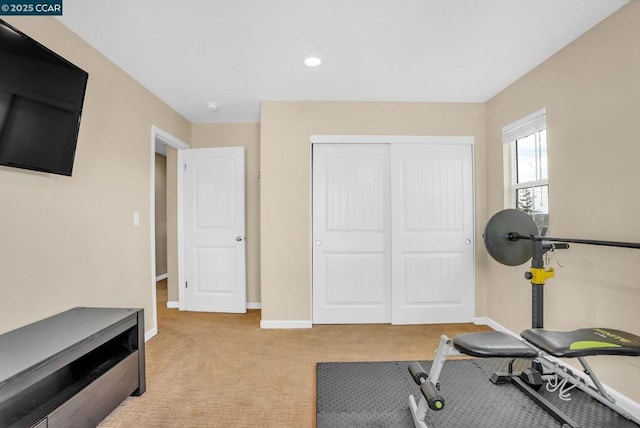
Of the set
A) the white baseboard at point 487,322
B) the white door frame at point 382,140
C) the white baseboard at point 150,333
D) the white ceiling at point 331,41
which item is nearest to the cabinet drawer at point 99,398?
the white baseboard at point 150,333

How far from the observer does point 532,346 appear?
69.9 inches

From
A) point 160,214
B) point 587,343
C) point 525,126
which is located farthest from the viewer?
point 160,214

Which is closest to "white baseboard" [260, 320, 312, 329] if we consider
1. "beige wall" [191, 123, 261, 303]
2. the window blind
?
"beige wall" [191, 123, 261, 303]

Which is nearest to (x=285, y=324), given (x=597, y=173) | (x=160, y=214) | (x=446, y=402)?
(x=446, y=402)

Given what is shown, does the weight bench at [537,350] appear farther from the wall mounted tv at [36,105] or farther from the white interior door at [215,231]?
the white interior door at [215,231]

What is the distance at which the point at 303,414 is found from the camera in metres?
1.93

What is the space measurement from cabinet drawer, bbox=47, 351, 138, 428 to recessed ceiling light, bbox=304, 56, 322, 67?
249 cm

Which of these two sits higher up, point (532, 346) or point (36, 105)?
point (36, 105)

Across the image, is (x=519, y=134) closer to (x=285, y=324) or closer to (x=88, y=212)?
(x=285, y=324)

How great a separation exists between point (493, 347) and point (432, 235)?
1.92 metres

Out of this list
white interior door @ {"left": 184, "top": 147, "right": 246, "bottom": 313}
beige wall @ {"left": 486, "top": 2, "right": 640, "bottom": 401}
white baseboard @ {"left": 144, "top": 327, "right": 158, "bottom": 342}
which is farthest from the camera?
white interior door @ {"left": 184, "top": 147, "right": 246, "bottom": 313}

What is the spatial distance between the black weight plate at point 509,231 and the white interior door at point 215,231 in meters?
2.79

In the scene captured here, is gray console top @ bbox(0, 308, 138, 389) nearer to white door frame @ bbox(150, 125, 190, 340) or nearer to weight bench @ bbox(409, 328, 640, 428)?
white door frame @ bbox(150, 125, 190, 340)

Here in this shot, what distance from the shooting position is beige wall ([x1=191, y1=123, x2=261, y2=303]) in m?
4.24
